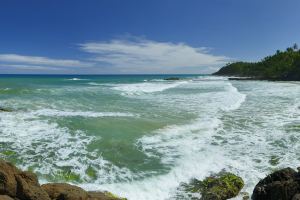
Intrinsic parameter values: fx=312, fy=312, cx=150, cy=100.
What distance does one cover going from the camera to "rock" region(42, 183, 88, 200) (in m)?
5.68

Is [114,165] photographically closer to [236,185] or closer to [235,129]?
[236,185]

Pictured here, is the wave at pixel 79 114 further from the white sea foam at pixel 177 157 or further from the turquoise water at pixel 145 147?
the white sea foam at pixel 177 157

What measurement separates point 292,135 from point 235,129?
2.21 metres

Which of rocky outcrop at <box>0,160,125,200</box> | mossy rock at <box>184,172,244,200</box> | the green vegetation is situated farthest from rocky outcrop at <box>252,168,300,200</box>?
the green vegetation

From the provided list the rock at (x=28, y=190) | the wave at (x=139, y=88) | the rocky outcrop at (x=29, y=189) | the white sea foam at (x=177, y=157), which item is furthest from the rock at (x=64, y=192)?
the wave at (x=139, y=88)

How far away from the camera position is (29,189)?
5.48m

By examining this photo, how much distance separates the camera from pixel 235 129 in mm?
13195

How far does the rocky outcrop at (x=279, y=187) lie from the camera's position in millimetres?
6098

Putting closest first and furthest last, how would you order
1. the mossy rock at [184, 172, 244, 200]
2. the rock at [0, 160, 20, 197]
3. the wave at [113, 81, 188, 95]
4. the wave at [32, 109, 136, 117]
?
the rock at [0, 160, 20, 197] → the mossy rock at [184, 172, 244, 200] → the wave at [32, 109, 136, 117] → the wave at [113, 81, 188, 95]

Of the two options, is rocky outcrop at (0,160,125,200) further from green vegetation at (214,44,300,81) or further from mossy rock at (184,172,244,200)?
green vegetation at (214,44,300,81)

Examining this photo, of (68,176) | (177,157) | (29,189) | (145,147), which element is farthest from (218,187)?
(29,189)

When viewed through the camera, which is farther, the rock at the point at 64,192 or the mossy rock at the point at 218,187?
the mossy rock at the point at 218,187

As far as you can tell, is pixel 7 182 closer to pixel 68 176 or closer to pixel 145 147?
pixel 68 176

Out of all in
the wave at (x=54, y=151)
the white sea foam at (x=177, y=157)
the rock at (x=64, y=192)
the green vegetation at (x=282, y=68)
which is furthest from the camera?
the green vegetation at (x=282, y=68)
